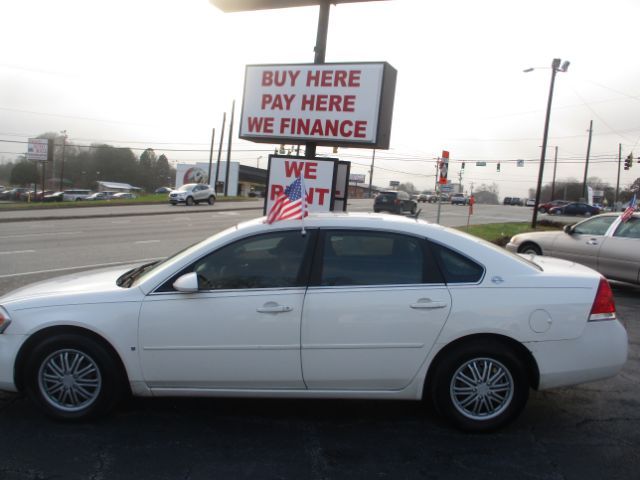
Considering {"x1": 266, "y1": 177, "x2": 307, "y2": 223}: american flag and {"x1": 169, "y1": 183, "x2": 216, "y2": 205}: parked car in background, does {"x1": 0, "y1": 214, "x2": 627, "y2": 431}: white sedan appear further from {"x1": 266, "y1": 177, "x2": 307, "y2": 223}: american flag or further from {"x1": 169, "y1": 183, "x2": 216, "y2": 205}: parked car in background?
{"x1": 169, "y1": 183, "x2": 216, "y2": 205}: parked car in background

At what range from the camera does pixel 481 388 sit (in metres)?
3.86

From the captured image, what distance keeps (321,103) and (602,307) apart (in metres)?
5.98

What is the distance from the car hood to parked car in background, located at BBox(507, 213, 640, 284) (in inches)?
345

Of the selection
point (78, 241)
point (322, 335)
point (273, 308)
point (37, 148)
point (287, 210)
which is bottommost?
point (78, 241)

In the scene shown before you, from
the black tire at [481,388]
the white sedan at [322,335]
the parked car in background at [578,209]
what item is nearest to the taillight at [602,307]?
the white sedan at [322,335]

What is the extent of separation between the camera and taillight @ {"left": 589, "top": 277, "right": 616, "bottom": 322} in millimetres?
3904

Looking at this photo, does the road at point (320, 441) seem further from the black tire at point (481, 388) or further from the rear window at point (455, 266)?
the rear window at point (455, 266)

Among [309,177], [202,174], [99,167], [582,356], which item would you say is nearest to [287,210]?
[582,356]

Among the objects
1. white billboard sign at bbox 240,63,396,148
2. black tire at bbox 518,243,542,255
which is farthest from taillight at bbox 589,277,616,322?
black tire at bbox 518,243,542,255

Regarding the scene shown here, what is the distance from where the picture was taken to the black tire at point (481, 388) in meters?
3.81

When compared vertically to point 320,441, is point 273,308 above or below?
above

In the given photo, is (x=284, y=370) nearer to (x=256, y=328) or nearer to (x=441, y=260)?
(x=256, y=328)

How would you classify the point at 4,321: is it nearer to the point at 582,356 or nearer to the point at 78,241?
the point at 582,356

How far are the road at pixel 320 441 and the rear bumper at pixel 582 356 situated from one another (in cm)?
42
